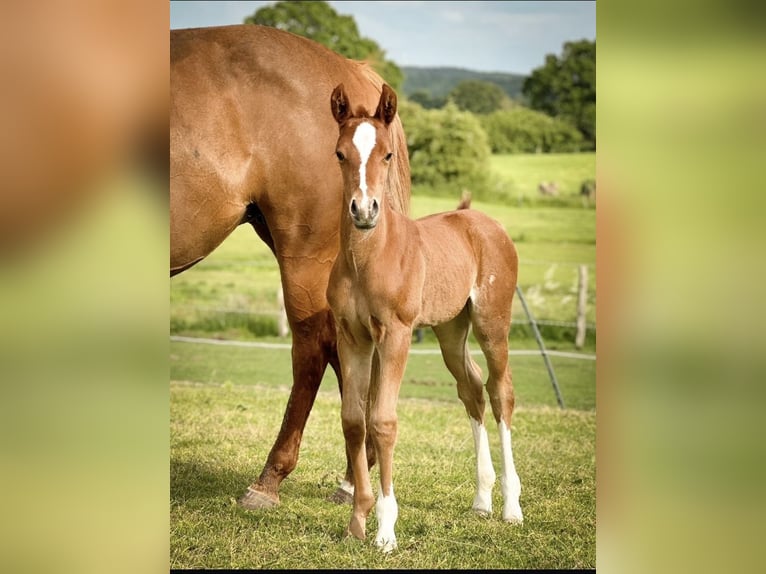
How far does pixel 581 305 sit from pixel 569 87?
8294 millimetres

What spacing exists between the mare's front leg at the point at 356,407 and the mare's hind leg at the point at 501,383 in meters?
0.65

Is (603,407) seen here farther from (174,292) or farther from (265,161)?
(174,292)

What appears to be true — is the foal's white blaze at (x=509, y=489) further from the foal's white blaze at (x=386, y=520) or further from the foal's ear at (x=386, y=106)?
the foal's ear at (x=386, y=106)

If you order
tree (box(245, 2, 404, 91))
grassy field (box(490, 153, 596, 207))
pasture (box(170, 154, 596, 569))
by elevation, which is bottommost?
pasture (box(170, 154, 596, 569))

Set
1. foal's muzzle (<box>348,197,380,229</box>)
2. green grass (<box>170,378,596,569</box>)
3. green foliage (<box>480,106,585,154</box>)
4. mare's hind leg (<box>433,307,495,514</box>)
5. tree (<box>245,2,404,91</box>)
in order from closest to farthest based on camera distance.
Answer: foal's muzzle (<box>348,197,380,229</box>) → green grass (<box>170,378,596,569</box>) → mare's hind leg (<box>433,307,495,514</box>) → tree (<box>245,2,404,91</box>) → green foliage (<box>480,106,585,154</box>)

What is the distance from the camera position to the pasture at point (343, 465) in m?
3.50

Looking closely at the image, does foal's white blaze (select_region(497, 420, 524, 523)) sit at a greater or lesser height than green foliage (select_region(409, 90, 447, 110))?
lesser

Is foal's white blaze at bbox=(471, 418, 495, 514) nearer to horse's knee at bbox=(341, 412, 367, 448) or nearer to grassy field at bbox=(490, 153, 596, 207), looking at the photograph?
horse's knee at bbox=(341, 412, 367, 448)

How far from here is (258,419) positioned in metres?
6.66

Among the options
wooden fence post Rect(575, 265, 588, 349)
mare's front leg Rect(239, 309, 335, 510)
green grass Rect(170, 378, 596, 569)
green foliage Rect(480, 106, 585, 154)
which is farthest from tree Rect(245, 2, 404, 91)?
mare's front leg Rect(239, 309, 335, 510)

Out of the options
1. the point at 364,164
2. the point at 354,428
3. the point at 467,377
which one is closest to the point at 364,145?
the point at 364,164

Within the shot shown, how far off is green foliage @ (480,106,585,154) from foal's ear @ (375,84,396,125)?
53.8 feet

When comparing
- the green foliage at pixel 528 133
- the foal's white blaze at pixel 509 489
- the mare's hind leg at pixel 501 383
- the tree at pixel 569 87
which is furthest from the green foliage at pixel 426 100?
the foal's white blaze at pixel 509 489

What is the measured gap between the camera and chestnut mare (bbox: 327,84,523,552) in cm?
318
